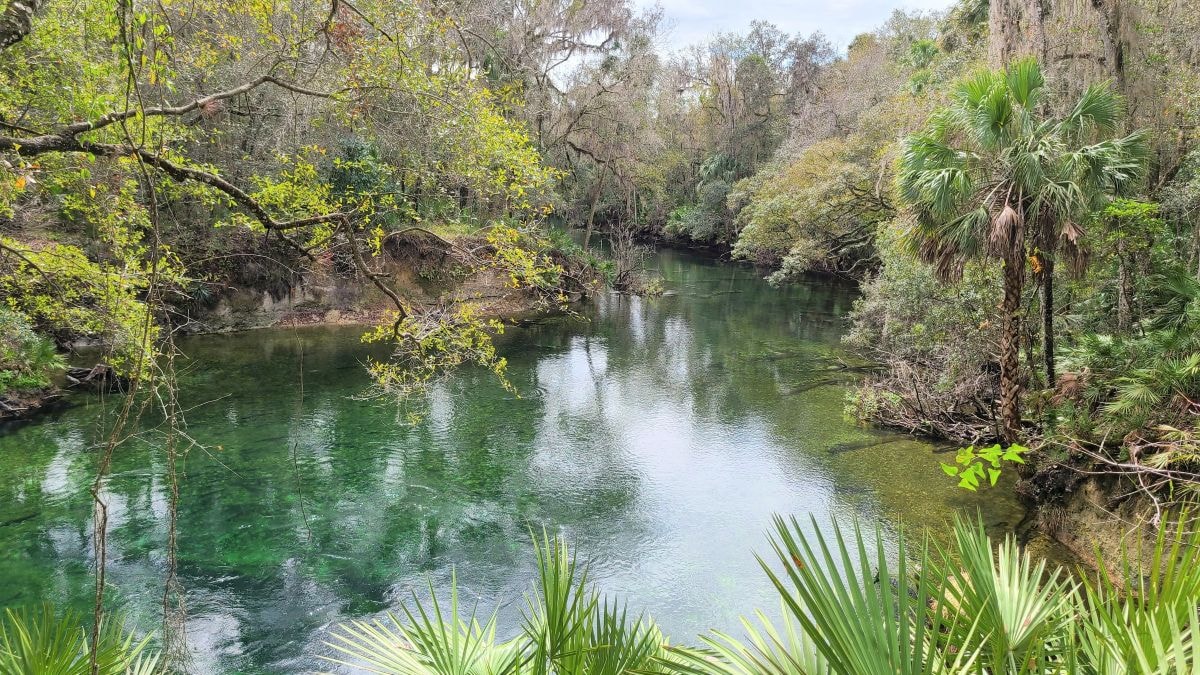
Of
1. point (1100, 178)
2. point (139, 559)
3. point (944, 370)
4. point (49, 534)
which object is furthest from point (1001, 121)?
point (49, 534)

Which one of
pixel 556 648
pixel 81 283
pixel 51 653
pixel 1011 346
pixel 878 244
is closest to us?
pixel 556 648

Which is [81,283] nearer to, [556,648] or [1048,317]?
[556,648]

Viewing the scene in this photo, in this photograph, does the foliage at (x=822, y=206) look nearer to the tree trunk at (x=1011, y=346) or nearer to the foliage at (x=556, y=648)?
the tree trunk at (x=1011, y=346)

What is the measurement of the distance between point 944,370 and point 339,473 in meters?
10.5

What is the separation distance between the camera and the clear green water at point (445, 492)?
7.03 metres

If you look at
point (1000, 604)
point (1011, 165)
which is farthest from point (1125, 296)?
point (1000, 604)

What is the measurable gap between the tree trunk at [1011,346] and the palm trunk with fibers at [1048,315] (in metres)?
0.26

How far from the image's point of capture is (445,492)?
962cm

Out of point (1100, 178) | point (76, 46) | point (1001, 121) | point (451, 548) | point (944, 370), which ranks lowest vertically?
point (451, 548)

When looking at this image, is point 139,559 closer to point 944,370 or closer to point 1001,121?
point 1001,121

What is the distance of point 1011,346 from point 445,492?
7990mm

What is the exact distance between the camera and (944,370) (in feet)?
38.0

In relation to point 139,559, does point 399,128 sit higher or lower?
higher

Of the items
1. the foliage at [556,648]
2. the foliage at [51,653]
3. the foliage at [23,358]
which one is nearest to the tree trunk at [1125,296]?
the foliage at [556,648]
